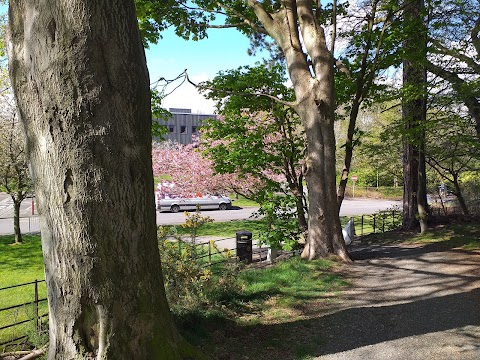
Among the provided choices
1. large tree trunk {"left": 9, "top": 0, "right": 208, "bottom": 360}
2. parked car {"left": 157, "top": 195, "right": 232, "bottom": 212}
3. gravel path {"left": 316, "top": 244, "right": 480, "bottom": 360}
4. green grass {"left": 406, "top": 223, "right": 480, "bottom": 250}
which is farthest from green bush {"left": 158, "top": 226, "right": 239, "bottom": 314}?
parked car {"left": 157, "top": 195, "right": 232, "bottom": 212}

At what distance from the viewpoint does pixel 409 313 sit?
589 centimetres

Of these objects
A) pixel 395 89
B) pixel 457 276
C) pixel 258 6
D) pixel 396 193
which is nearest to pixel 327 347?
pixel 457 276

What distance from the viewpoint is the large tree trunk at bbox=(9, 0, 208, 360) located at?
2865 mm

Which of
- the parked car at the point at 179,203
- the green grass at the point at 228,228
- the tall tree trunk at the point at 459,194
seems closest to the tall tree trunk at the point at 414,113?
the tall tree trunk at the point at 459,194

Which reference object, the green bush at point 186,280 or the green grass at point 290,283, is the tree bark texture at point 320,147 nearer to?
the green grass at point 290,283

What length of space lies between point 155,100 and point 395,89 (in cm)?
Result: 760

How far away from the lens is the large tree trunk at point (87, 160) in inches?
113

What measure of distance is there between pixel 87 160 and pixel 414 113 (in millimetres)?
12530

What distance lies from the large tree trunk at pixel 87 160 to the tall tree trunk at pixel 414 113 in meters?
10.2

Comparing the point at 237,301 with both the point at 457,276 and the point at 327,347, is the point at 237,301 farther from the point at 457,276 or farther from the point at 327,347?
the point at 457,276

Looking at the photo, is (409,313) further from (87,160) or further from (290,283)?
(87,160)

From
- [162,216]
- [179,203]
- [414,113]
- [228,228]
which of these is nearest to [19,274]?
[228,228]

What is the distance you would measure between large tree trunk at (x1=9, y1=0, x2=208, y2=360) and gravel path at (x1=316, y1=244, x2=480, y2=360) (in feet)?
8.77

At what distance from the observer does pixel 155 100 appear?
39.6 ft
